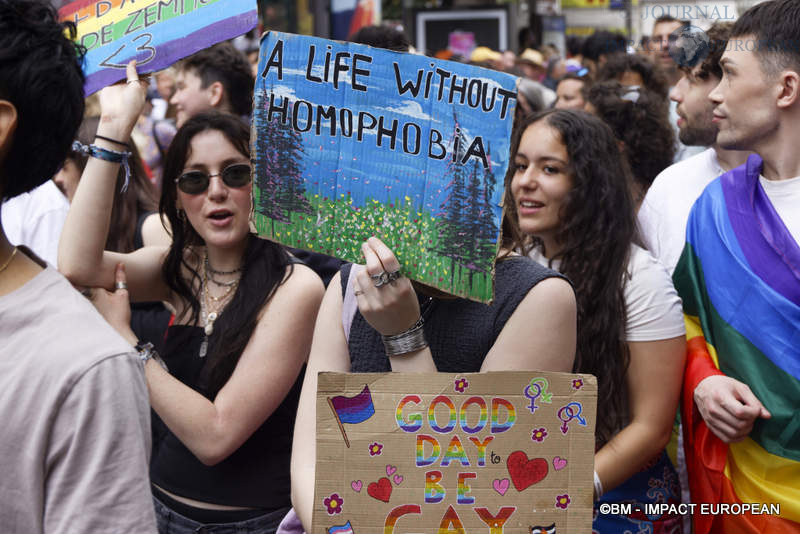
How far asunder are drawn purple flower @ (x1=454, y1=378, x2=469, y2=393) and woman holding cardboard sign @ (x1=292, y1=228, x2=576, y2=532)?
14 centimetres

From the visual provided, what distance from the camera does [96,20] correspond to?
2.30 metres

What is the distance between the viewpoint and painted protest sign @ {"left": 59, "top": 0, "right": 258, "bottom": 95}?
2.14 meters

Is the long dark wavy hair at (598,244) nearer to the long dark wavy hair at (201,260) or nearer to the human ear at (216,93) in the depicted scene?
the long dark wavy hair at (201,260)

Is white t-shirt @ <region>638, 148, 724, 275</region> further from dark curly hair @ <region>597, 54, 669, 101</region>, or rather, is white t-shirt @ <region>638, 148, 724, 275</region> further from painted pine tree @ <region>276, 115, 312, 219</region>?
dark curly hair @ <region>597, 54, 669, 101</region>

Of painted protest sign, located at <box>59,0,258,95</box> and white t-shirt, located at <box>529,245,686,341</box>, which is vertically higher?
painted protest sign, located at <box>59,0,258,95</box>

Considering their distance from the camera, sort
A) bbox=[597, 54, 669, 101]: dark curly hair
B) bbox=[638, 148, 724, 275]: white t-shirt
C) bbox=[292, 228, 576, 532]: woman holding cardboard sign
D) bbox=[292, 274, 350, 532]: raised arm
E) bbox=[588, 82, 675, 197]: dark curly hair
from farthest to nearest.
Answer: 1. bbox=[597, 54, 669, 101]: dark curly hair
2. bbox=[588, 82, 675, 197]: dark curly hair
3. bbox=[638, 148, 724, 275]: white t-shirt
4. bbox=[292, 274, 350, 532]: raised arm
5. bbox=[292, 228, 576, 532]: woman holding cardboard sign

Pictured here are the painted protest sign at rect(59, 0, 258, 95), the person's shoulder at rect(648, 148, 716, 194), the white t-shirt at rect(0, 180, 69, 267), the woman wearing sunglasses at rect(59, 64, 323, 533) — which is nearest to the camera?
the painted protest sign at rect(59, 0, 258, 95)

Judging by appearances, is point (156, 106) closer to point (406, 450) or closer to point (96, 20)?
point (96, 20)

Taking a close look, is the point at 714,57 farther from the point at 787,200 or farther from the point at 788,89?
the point at 787,200

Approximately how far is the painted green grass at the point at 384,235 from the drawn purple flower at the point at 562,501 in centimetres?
38

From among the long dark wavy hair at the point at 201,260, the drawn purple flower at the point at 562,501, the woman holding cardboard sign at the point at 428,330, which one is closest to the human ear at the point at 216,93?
the long dark wavy hair at the point at 201,260

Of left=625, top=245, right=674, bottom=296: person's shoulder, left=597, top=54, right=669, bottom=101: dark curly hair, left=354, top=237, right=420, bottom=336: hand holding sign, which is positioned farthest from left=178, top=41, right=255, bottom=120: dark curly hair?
left=354, top=237, right=420, bottom=336: hand holding sign

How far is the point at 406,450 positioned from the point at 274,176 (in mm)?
588

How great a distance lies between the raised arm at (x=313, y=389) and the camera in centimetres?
185
